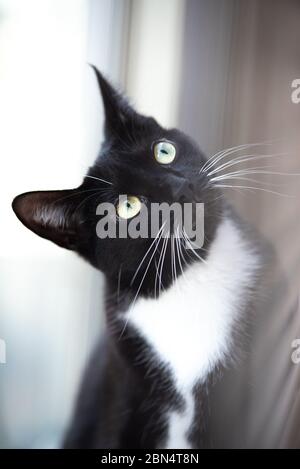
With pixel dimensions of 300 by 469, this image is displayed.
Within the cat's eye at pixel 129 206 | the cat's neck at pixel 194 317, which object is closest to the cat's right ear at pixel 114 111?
the cat's eye at pixel 129 206

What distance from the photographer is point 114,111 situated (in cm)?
93

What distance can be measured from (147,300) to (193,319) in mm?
108

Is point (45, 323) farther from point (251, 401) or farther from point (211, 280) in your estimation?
point (251, 401)

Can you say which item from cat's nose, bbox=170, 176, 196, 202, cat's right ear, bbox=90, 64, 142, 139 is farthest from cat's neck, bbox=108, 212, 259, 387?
cat's right ear, bbox=90, 64, 142, 139

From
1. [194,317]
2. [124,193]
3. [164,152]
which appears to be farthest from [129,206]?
[194,317]

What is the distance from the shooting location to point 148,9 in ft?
3.14

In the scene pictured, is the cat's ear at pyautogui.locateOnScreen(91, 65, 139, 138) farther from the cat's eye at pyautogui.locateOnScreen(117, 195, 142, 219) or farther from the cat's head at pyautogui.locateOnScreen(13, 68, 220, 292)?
the cat's eye at pyautogui.locateOnScreen(117, 195, 142, 219)

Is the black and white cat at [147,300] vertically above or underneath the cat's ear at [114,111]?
underneath

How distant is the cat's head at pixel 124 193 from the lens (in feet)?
2.89

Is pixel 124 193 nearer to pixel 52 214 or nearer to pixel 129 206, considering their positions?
pixel 129 206

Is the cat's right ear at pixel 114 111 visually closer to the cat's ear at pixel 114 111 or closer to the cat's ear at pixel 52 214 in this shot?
the cat's ear at pixel 114 111

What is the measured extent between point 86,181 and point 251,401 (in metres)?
0.58

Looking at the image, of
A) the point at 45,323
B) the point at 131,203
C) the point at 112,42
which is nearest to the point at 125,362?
the point at 45,323

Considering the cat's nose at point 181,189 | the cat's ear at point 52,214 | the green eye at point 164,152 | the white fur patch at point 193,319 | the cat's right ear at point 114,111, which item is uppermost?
the cat's right ear at point 114,111
